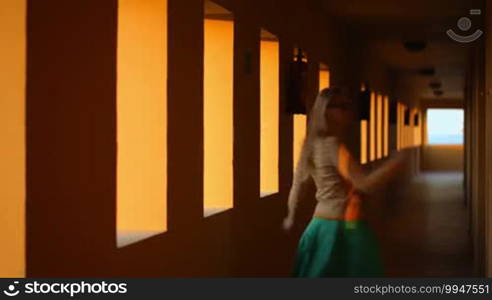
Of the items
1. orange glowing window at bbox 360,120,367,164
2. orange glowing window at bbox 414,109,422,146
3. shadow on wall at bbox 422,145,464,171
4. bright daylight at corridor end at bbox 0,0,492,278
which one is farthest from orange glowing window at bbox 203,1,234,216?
shadow on wall at bbox 422,145,464,171

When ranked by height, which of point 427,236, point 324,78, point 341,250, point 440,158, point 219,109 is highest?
point 324,78

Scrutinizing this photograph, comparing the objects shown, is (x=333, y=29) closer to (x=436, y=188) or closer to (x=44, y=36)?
(x=44, y=36)

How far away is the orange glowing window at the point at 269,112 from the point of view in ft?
23.6

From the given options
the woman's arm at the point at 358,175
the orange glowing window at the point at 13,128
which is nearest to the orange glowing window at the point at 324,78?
the woman's arm at the point at 358,175

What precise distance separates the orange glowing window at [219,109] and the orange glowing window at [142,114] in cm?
129

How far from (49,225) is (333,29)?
301 inches

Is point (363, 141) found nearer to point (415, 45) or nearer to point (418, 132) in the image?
point (415, 45)

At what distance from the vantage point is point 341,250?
4.30 m

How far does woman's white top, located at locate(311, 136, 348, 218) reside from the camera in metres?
4.25

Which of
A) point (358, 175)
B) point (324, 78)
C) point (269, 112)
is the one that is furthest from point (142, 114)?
point (324, 78)

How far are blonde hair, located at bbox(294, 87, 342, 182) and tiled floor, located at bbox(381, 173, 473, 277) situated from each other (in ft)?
12.0

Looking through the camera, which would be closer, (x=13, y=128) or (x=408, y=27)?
(x=13, y=128)

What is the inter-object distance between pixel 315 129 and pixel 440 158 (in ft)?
95.3

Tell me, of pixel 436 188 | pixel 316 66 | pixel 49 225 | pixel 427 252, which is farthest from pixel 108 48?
pixel 436 188
